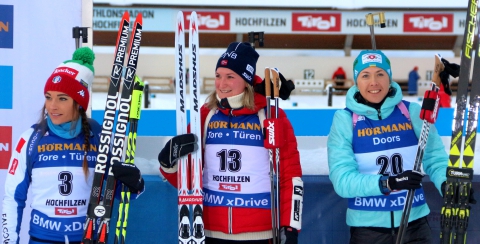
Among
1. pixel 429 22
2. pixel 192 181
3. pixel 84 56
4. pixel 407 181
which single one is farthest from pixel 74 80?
pixel 429 22

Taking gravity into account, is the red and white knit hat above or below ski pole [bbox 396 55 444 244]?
above

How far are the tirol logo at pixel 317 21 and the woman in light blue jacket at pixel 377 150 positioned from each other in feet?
49.0

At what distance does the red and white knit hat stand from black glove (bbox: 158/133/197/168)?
404mm

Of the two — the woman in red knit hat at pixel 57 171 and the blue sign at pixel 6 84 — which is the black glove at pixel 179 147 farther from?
the blue sign at pixel 6 84

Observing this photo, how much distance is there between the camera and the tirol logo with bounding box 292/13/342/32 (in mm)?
17453

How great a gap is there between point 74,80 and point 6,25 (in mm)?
1043

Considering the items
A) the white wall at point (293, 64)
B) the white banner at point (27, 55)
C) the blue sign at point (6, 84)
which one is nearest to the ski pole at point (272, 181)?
the white banner at point (27, 55)

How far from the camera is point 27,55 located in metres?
3.47

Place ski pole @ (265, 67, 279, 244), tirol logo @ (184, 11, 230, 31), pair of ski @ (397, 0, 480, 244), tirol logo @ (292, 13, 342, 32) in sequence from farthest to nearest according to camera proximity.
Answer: tirol logo @ (292, 13, 342, 32) → tirol logo @ (184, 11, 230, 31) → ski pole @ (265, 67, 279, 244) → pair of ski @ (397, 0, 480, 244)

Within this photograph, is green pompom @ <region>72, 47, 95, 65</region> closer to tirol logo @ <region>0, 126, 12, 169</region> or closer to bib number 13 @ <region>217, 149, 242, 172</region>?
bib number 13 @ <region>217, 149, 242, 172</region>

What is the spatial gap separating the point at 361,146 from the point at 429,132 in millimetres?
325

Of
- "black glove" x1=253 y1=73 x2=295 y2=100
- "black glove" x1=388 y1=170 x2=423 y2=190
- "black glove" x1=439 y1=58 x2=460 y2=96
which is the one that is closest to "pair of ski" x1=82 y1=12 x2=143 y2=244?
"black glove" x1=253 y1=73 x2=295 y2=100

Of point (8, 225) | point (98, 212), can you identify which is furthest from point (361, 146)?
point (8, 225)

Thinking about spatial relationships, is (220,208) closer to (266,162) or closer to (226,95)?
(266,162)
